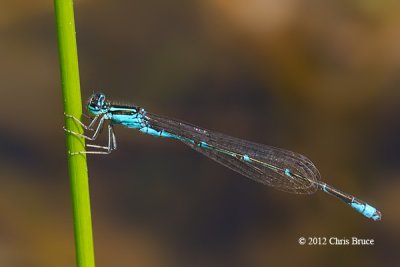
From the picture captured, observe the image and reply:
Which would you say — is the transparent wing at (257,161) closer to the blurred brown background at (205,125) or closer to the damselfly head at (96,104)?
the damselfly head at (96,104)

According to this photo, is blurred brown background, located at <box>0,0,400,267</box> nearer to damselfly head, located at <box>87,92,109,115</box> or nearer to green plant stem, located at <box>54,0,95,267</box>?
damselfly head, located at <box>87,92,109,115</box>

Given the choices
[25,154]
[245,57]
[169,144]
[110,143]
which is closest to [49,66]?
[25,154]

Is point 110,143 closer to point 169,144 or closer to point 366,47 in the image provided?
point 169,144

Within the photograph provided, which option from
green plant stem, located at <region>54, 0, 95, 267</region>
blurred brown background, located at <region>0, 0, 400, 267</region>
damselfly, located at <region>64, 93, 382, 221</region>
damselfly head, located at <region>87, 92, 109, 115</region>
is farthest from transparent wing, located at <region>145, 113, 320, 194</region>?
green plant stem, located at <region>54, 0, 95, 267</region>

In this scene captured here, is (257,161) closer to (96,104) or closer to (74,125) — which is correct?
(96,104)

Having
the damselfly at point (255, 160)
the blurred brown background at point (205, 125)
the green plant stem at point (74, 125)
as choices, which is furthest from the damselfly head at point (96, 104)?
the blurred brown background at point (205, 125)

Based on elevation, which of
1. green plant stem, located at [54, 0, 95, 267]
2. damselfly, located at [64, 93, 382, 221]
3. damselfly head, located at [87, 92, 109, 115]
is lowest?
green plant stem, located at [54, 0, 95, 267]
